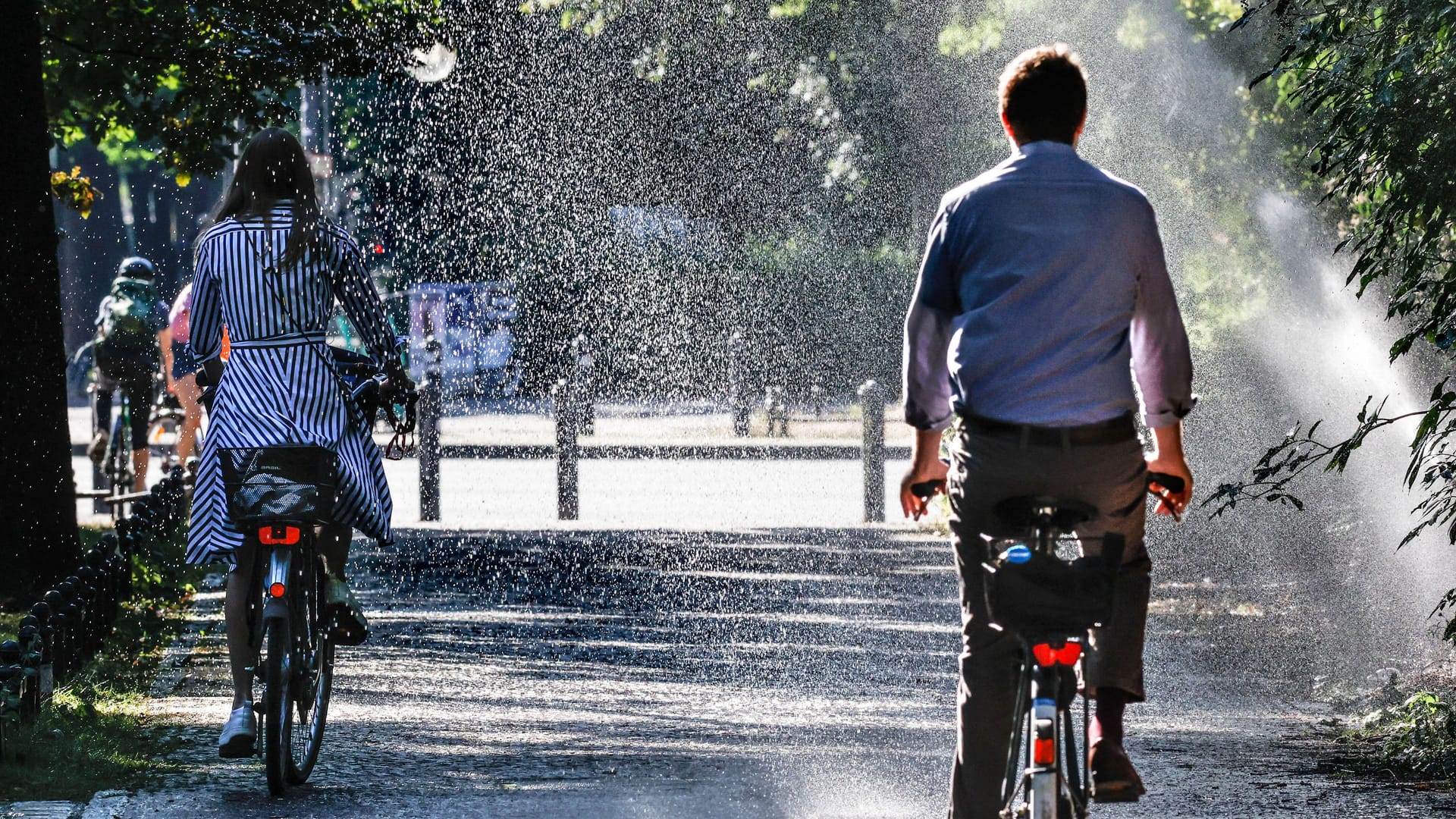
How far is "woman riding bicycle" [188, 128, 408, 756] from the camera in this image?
575cm

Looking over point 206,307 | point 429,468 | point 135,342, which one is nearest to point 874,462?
point 429,468

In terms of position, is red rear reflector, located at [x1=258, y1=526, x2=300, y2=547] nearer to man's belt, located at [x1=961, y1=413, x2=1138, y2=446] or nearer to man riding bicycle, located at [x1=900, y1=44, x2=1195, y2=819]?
man riding bicycle, located at [x1=900, y1=44, x2=1195, y2=819]

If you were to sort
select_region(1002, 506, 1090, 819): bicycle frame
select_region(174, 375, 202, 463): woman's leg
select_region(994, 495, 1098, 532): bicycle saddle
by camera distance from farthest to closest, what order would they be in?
select_region(174, 375, 202, 463): woman's leg → select_region(994, 495, 1098, 532): bicycle saddle → select_region(1002, 506, 1090, 819): bicycle frame

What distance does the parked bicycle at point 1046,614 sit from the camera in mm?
3779

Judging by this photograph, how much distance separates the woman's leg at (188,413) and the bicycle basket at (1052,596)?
9.57 m

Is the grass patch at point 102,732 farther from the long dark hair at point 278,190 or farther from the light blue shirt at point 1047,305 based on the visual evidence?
the light blue shirt at point 1047,305

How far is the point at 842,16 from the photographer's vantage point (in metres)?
17.0

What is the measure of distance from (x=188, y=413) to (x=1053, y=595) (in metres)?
10.8

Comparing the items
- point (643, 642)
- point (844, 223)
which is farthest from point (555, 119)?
point (643, 642)

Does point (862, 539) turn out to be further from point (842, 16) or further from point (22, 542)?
point (22, 542)

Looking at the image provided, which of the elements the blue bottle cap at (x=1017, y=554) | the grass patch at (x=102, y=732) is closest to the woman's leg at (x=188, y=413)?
the grass patch at (x=102, y=732)

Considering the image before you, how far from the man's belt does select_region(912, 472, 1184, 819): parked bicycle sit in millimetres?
113

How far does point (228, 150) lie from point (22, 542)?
13.4 ft

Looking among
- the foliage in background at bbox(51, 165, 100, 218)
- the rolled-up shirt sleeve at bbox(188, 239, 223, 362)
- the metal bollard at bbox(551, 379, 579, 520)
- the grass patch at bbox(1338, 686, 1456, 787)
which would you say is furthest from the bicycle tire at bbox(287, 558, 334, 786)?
the metal bollard at bbox(551, 379, 579, 520)
